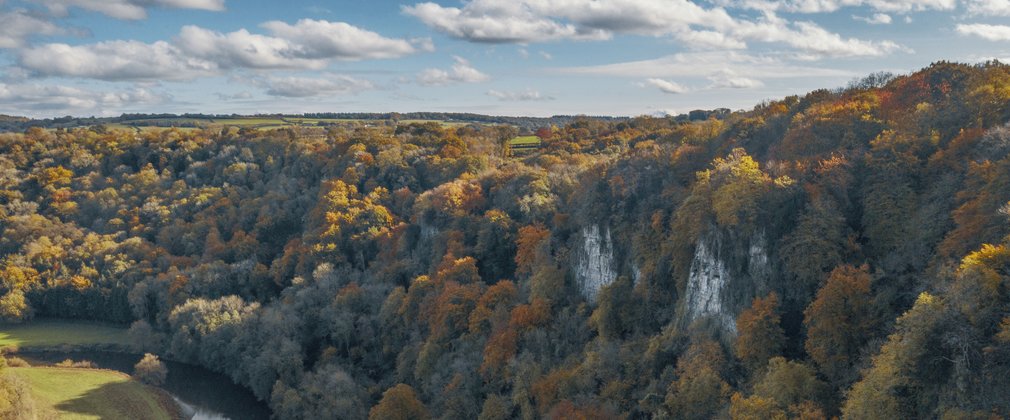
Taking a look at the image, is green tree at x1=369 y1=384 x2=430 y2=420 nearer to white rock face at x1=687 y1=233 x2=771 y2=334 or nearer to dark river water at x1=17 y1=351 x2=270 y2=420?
dark river water at x1=17 y1=351 x2=270 y2=420

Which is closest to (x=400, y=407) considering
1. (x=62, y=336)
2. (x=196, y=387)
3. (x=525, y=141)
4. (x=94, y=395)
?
(x=196, y=387)

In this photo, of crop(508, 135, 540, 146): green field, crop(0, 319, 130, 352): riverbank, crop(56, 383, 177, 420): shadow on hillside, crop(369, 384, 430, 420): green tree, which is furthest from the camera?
crop(508, 135, 540, 146): green field

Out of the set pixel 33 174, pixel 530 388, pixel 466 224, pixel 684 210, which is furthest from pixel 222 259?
pixel 684 210

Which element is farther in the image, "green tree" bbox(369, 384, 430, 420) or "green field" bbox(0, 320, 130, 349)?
"green field" bbox(0, 320, 130, 349)

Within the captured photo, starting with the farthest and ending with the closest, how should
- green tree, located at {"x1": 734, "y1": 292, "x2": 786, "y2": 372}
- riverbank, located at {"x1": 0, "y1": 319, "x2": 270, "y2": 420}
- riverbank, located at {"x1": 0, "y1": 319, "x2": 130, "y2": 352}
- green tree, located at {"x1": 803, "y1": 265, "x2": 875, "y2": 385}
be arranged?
riverbank, located at {"x1": 0, "y1": 319, "x2": 130, "y2": 352} < riverbank, located at {"x1": 0, "y1": 319, "x2": 270, "y2": 420} < green tree, located at {"x1": 734, "y1": 292, "x2": 786, "y2": 372} < green tree, located at {"x1": 803, "y1": 265, "x2": 875, "y2": 385}

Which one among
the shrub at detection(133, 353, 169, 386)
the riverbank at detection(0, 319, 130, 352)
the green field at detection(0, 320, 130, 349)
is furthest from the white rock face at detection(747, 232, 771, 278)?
the green field at detection(0, 320, 130, 349)

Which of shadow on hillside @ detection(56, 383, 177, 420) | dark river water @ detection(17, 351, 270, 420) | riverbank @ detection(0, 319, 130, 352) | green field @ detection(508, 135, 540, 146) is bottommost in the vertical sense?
dark river water @ detection(17, 351, 270, 420)
